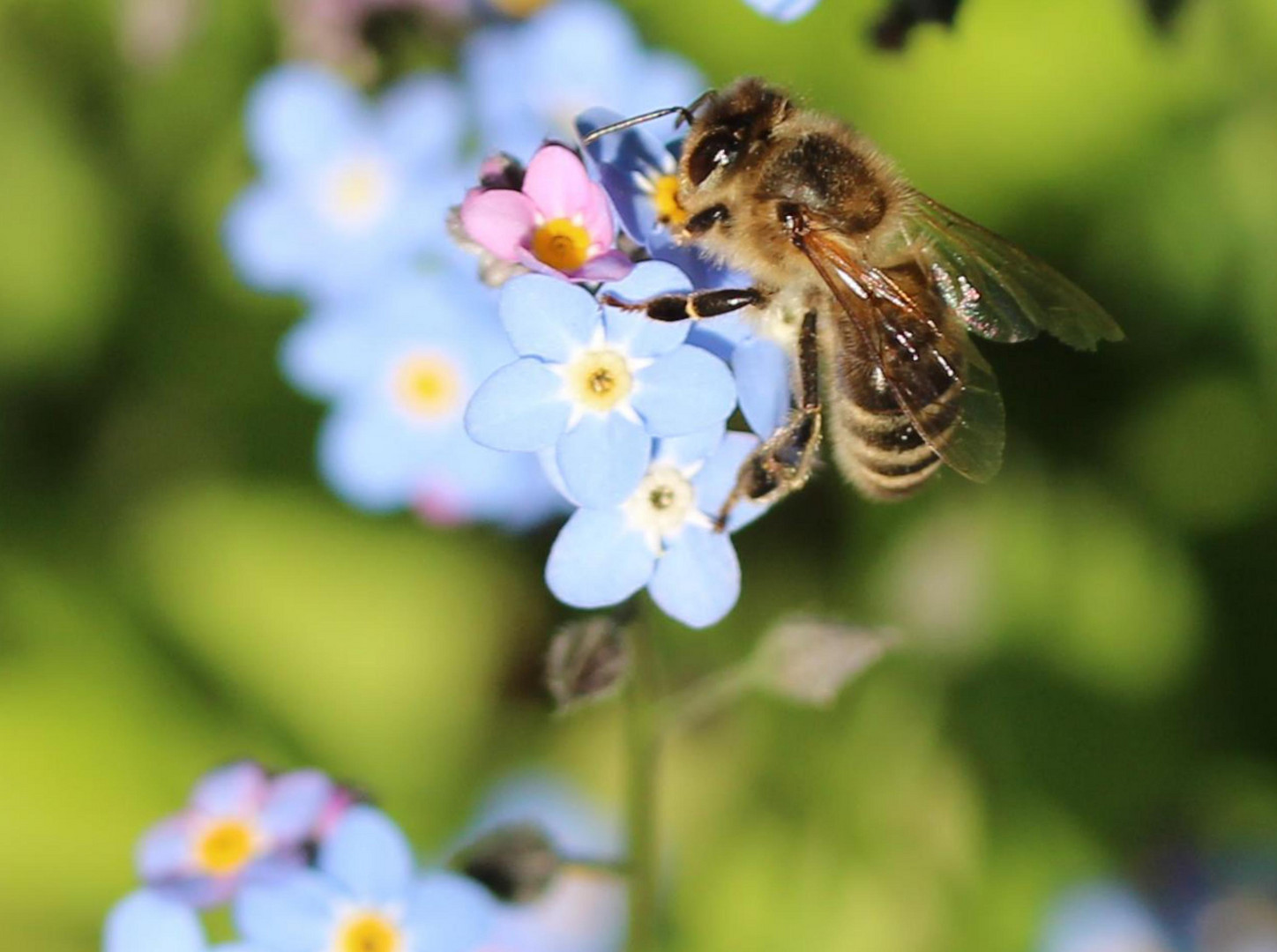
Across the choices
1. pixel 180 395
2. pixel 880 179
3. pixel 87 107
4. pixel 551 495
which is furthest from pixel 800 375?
pixel 87 107

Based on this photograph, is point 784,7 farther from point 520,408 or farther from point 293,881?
point 293,881

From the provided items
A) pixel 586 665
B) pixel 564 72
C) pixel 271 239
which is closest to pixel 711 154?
pixel 586 665

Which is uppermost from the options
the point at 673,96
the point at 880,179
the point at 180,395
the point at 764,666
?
the point at 180,395

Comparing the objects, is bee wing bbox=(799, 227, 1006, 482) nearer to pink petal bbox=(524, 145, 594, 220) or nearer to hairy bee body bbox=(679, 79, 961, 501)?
hairy bee body bbox=(679, 79, 961, 501)

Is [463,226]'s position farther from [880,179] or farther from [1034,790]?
[1034,790]

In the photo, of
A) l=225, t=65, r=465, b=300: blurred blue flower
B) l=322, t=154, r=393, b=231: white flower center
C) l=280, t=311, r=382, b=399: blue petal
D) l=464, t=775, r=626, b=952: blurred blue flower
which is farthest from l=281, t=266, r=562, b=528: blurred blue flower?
l=464, t=775, r=626, b=952: blurred blue flower

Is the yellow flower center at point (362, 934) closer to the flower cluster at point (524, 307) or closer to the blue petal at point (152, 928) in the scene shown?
the blue petal at point (152, 928)

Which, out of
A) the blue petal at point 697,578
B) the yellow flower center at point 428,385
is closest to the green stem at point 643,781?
the blue petal at point 697,578
